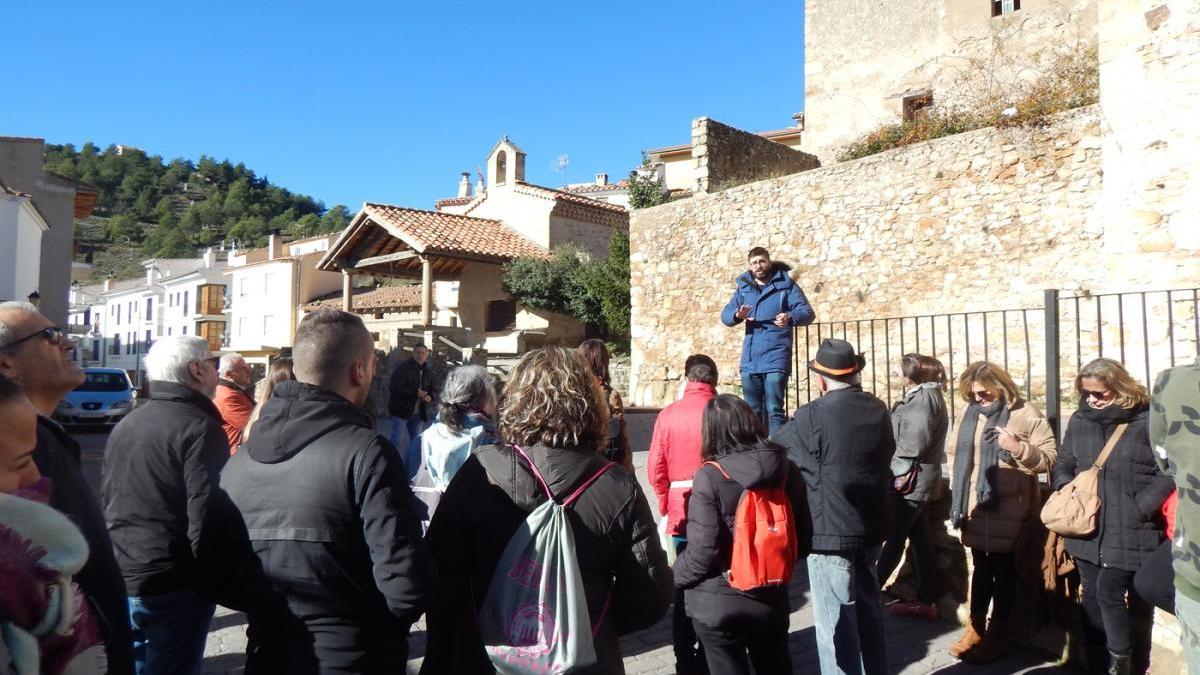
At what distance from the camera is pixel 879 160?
1152 cm

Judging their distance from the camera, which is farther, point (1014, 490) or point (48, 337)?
point (1014, 490)

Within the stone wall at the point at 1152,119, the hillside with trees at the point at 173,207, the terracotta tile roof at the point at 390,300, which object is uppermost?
the hillside with trees at the point at 173,207

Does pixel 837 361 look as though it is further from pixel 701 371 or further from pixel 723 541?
pixel 723 541

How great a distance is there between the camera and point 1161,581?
8.94 feet

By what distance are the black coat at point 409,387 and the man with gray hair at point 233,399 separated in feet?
10.0

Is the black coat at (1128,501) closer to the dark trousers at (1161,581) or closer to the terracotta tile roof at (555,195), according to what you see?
the dark trousers at (1161,581)

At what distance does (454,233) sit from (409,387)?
44.7 feet

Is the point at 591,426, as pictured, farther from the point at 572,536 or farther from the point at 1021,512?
the point at 1021,512

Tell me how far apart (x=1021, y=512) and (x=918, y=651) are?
942 millimetres

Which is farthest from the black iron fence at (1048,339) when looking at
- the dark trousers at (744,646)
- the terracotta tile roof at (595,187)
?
the terracotta tile roof at (595,187)

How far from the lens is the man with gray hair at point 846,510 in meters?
3.38

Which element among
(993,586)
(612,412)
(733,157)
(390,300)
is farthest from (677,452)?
(390,300)

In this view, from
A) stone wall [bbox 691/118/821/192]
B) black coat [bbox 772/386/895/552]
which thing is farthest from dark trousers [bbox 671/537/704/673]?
stone wall [bbox 691/118/821/192]

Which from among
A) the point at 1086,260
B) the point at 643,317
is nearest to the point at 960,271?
the point at 1086,260
